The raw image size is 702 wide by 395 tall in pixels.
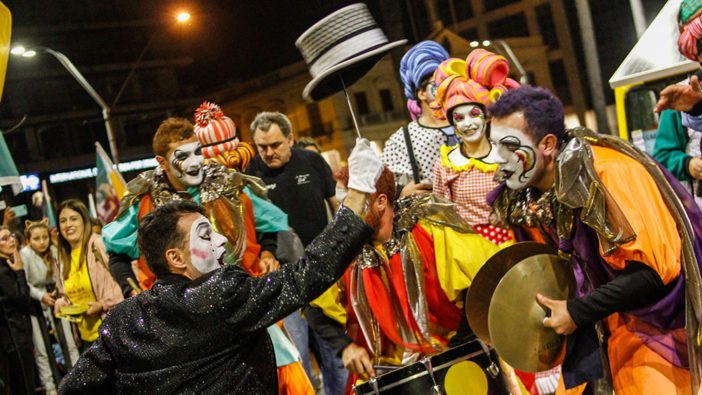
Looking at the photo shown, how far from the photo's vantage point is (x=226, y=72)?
2364 cm

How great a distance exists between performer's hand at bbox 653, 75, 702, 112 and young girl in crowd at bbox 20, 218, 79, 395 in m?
6.22

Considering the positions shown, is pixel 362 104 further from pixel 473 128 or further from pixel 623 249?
pixel 623 249

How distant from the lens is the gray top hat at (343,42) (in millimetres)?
3646

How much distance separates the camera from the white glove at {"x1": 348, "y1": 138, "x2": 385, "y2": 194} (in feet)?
9.17

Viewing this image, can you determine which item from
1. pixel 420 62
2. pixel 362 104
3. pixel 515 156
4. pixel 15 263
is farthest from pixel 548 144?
pixel 362 104

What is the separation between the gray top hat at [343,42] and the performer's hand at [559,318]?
1.25 meters

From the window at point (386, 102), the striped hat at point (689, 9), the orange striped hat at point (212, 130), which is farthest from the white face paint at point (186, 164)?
the window at point (386, 102)

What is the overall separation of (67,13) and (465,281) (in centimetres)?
4237

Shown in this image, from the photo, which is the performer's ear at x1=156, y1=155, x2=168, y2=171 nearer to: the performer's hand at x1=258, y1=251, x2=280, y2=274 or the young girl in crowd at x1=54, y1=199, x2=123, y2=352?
the performer's hand at x1=258, y1=251, x2=280, y2=274

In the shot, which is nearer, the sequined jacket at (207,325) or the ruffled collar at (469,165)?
the sequined jacket at (207,325)

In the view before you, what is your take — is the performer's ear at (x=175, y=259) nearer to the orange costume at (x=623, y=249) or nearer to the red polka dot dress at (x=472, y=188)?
the orange costume at (x=623, y=249)

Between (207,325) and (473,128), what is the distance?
2703 mm

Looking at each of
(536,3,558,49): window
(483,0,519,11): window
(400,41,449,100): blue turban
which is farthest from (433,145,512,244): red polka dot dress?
(483,0,519,11): window

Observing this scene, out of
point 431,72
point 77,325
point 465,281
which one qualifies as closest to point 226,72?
point 77,325
